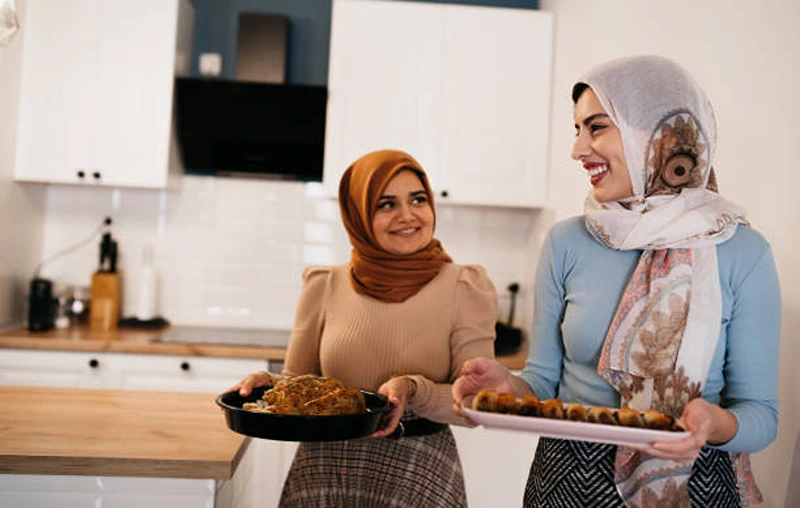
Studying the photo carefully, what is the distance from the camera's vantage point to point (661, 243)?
1345mm

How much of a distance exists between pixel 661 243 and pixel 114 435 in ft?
3.87

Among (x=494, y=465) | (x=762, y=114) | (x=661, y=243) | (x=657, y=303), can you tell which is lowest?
(x=494, y=465)

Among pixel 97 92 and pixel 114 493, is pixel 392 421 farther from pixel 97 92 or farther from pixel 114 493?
pixel 97 92

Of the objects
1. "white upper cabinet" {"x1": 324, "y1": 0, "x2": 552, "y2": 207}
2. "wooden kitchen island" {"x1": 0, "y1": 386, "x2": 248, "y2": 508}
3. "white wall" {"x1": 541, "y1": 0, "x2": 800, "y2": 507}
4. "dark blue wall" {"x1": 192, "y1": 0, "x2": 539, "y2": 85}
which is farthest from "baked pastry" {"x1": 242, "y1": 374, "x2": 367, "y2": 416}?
"dark blue wall" {"x1": 192, "y1": 0, "x2": 539, "y2": 85}

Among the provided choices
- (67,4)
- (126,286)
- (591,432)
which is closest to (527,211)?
(126,286)

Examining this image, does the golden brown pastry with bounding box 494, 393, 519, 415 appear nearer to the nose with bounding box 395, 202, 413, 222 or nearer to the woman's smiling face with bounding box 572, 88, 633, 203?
the woman's smiling face with bounding box 572, 88, 633, 203

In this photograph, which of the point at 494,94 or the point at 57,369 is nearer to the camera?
the point at 57,369

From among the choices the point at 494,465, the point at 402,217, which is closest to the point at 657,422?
the point at 402,217

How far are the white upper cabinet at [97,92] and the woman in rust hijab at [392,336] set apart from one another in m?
1.84

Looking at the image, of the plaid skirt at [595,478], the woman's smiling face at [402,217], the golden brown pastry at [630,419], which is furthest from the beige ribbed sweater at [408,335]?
the golden brown pastry at [630,419]

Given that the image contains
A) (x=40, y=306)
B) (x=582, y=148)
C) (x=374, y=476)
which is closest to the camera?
(x=582, y=148)

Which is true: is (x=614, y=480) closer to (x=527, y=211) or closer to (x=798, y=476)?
(x=798, y=476)

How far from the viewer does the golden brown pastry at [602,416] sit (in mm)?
1129

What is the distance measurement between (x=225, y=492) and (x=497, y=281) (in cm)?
242
